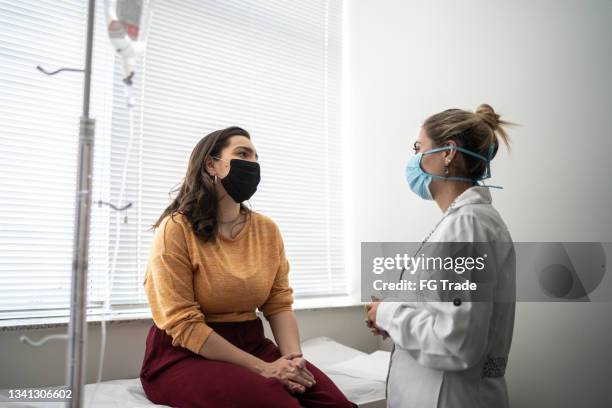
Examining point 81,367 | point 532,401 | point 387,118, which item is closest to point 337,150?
point 387,118

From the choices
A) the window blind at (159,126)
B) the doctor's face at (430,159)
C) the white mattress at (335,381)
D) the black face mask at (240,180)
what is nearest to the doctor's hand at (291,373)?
the white mattress at (335,381)

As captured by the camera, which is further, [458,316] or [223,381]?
[223,381]

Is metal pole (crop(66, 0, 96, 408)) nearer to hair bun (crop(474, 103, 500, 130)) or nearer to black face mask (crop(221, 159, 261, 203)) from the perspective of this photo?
black face mask (crop(221, 159, 261, 203))

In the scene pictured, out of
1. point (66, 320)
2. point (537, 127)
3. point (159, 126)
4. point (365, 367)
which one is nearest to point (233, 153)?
point (159, 126)

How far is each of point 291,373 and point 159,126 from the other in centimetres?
147

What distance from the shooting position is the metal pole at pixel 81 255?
0.83m

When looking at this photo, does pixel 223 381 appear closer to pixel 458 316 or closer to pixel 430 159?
pixel 458 316

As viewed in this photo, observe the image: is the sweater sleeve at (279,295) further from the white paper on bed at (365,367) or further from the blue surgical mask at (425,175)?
the blue surgical mask at (425,175)

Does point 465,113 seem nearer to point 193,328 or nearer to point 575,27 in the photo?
point 575,27

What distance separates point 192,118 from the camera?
2.41 meters

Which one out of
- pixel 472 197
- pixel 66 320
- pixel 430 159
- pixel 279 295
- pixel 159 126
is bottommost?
pixel 66 320

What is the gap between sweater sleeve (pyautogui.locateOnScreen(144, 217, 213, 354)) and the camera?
1.47 metres

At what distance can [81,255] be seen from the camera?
2.77 feet

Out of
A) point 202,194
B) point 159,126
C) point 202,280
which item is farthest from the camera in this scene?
point 159,126
